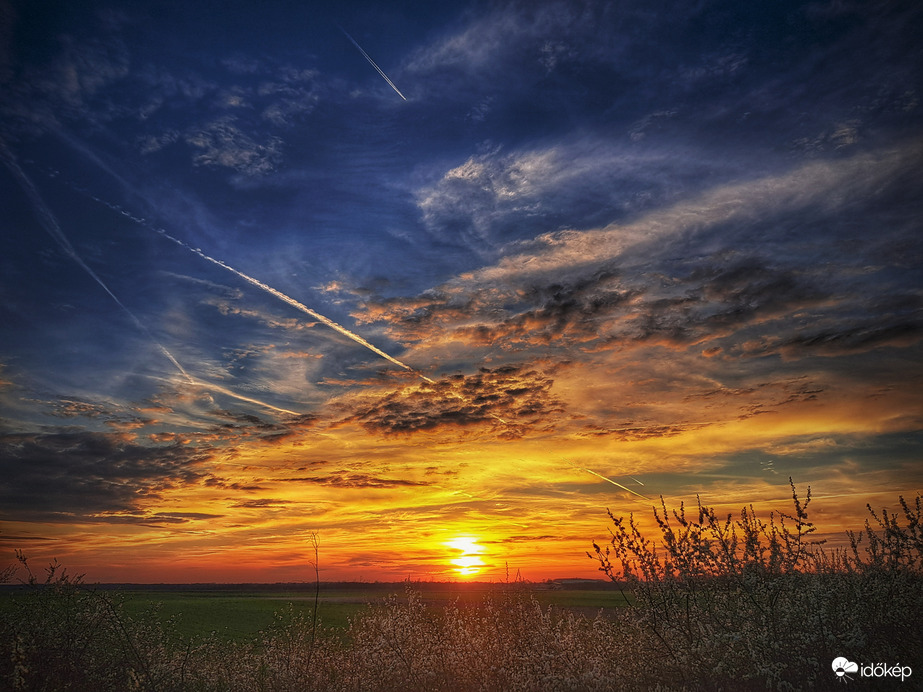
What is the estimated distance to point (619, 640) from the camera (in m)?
11.1

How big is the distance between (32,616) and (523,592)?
10795mm

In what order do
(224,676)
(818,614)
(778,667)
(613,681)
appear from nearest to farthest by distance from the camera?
(778,667) < (818,614) < (613,681) < (224,676)

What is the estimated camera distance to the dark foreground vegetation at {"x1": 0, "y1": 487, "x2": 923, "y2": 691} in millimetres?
8492

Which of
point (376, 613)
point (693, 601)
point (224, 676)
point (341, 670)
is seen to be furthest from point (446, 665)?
point (693, 601)

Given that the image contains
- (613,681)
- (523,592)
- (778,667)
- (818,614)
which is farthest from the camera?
(523,592)

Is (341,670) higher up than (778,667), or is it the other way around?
(778,667)

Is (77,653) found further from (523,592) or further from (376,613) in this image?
(523,592)

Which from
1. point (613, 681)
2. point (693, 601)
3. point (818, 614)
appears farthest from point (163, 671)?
point (818, 614)

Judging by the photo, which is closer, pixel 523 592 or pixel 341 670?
pixel 341 670

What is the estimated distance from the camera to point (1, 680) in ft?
30.6

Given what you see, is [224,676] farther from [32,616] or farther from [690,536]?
[690,536]

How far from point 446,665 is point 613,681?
3.99 metres

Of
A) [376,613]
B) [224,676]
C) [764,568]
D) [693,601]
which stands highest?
[764,568]

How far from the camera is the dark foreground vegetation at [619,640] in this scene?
8492 millimetres
